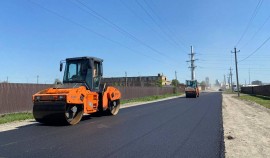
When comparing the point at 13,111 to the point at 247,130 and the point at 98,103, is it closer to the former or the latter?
the point at 98,103

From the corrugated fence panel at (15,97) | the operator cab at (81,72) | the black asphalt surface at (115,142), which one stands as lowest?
the black asphalt surface at (115,142)

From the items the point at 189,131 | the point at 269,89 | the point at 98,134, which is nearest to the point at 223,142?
the point at 189,131

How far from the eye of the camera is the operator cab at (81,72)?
47.0ft

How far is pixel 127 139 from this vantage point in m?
9.17

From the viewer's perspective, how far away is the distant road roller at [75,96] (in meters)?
12.0

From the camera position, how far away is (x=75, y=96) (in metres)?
12.4

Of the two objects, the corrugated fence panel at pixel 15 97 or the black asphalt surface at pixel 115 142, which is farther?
the corrugated fence panel at pixel 15 97

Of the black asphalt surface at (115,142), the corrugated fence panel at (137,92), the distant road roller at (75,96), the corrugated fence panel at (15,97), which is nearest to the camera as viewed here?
the black asphalt surface at (115,142)

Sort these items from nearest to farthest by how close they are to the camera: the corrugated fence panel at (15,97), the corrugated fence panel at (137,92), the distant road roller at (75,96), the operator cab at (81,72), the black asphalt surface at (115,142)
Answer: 1. the black asphalt surface at (115,142)
2. the distant road roller at (75,96)
3. the operator cab at (81,72)
4. the corrugated fence panel at (15,97)
5. the corrugated fence panel at (137,92)

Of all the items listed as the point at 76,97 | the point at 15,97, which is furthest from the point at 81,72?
the point at 15,97

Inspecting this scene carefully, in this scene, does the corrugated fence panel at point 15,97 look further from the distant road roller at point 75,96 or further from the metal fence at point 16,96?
the distant road roller at point 75,96

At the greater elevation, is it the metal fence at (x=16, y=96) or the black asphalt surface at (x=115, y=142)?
the metal fence at (x=16, y=96)

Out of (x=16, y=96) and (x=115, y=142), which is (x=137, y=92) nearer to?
(x=16, y=96)

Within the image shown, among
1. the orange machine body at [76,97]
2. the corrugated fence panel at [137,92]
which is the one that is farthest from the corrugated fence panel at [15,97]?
the corrugated fence panel at [137,92]
